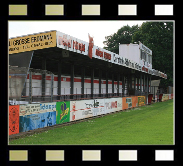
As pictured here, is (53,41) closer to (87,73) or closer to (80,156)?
(80,156)

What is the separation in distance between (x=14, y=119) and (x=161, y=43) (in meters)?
40.8

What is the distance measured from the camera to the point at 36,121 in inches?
499

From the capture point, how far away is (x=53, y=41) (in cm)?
1301

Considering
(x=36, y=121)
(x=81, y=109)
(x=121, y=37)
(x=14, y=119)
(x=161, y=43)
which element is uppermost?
(x=121, y=37)

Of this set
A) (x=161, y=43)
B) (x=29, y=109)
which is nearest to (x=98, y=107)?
(x=29, y=109)

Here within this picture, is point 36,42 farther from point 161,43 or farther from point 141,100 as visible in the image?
point 161,43

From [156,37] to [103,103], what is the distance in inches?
1210

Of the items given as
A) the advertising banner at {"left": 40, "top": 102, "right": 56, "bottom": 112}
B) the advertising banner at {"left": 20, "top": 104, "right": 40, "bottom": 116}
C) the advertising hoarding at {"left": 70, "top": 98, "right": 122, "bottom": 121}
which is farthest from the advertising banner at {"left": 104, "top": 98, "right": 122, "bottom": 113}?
the advertising banner at {"left": 20, "top": 104, "right": 40, "bottom": 116}

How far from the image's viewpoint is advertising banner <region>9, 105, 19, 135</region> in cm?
1095

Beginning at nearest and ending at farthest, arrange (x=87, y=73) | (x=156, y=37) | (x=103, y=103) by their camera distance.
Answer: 1. (x=103, y=103)
2. (x=87, y=73)
3. (x=156, y=37)

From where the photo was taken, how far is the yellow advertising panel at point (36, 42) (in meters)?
13.0

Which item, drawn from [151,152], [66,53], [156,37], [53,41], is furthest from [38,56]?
[156,37]

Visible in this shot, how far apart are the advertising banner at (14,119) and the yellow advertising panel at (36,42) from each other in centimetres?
319

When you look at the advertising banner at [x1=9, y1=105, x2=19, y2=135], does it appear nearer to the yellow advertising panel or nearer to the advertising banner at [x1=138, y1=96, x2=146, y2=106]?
the yellow advertising panel
